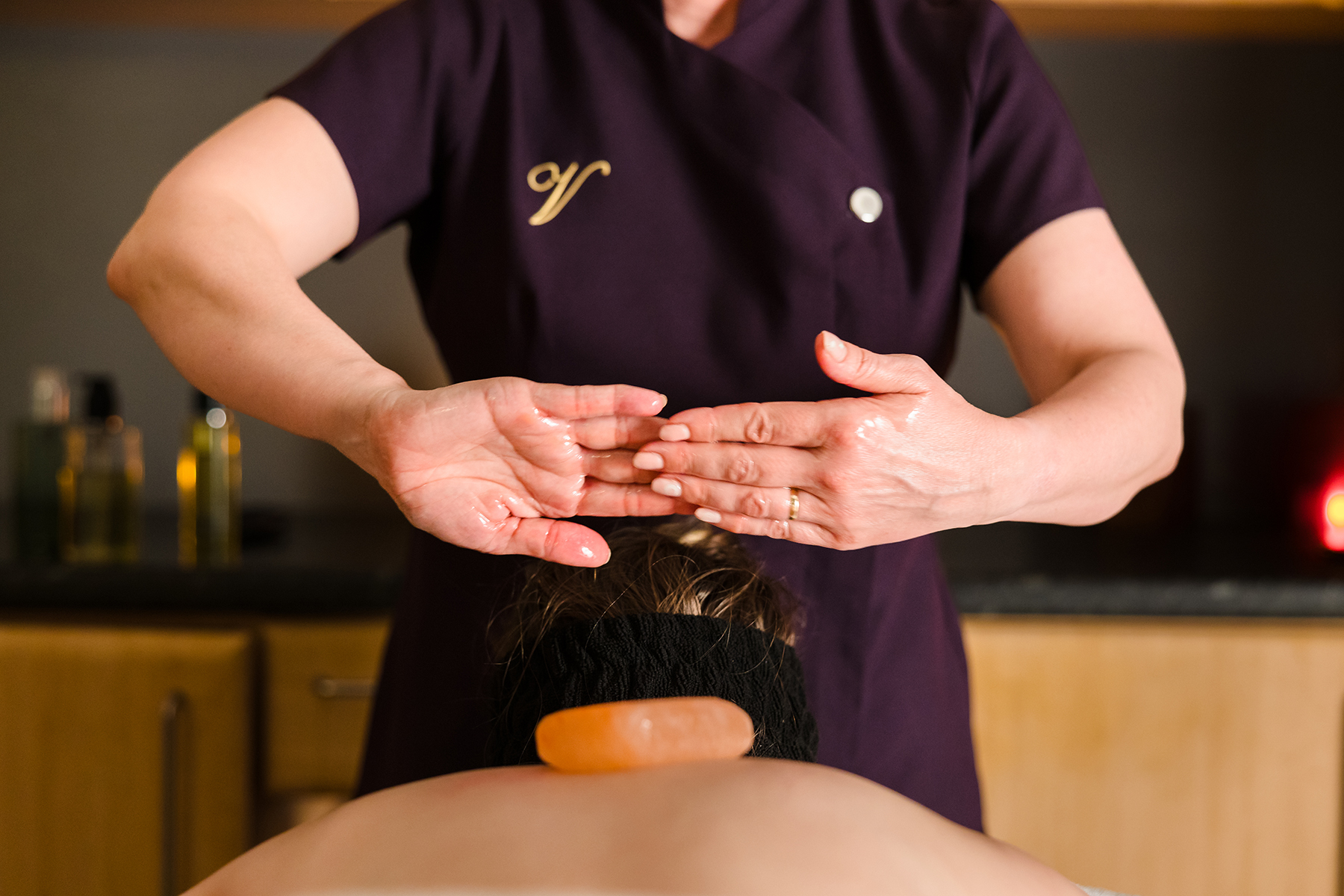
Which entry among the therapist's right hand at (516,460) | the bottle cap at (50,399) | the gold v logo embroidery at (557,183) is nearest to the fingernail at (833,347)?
the therapist's right hand at (516,460)

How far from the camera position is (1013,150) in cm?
80

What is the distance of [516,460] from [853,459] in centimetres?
21

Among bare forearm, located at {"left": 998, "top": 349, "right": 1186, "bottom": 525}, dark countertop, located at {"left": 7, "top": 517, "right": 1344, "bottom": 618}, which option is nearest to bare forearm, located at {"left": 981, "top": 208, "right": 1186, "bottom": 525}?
bare forearm, located at {"left": 998, "top": 349, "right": 1186, "bottom": 525}

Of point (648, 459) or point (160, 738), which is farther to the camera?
point (160, 738)

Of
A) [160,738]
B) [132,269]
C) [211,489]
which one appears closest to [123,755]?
[160,738]

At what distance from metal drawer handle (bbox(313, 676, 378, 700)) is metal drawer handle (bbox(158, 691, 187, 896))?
17cm

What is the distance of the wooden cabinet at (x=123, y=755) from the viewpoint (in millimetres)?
1222

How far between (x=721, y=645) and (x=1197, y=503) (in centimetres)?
150

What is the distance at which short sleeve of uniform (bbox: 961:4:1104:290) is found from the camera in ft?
2.58

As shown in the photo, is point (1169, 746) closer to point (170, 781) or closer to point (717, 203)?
point (717, 203)

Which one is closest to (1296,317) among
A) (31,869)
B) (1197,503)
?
(1197,503)

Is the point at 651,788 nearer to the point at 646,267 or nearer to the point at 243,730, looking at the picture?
the point at 646,267

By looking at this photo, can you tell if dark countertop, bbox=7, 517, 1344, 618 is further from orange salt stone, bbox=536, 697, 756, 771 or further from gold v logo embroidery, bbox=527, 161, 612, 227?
orange salt stone, bbox=536, 697, 756, 771

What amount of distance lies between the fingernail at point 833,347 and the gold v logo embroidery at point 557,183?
325 millimetres
